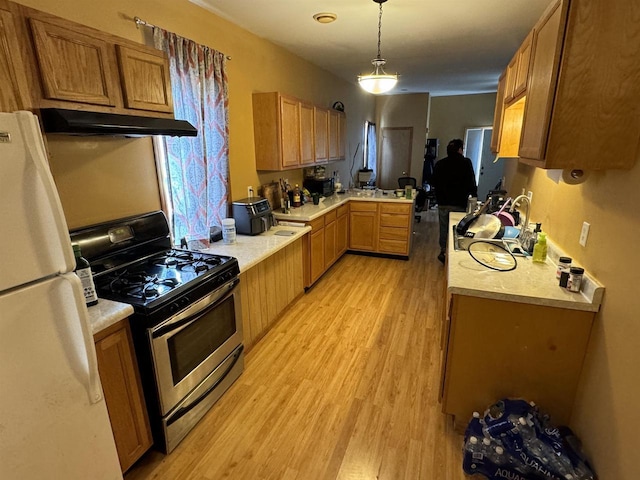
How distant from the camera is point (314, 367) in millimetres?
2441

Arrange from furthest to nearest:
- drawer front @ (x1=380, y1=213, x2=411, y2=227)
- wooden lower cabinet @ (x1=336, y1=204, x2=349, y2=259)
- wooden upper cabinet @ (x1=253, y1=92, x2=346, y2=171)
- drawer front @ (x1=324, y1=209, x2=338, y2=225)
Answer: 1. drawer front @ (x1=380, y1=213, x2=411, y2=227)
2. wooden lower cabinet @ (x1=336, y1=204, x2=349, y2=259)
3. drawer front @ (x1=324, y1=209, x2=338, y2=225)
4. wooden upper cabinet @ (x1=253, y1=92, x2=346, y2=171)

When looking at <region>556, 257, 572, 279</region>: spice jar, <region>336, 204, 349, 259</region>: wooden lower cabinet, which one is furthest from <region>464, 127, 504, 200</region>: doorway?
<region>556, 257, 572, 279</region>: spice jar

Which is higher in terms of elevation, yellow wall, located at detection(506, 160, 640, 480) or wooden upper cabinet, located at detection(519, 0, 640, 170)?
wooden upper cabinet, located at detection(519, 0, 640, 170)

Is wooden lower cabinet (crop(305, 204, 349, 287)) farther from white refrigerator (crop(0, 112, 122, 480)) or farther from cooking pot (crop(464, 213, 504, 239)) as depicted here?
white refrigerator (crop(0, 112, 122, 480))

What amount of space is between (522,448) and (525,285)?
2.46 ft

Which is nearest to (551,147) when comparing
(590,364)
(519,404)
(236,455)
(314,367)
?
(590,364)

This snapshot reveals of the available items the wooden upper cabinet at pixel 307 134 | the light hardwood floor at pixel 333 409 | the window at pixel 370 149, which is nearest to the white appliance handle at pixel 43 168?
the light hardwood floor at pixel 333 409

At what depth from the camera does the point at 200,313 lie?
6.00ft

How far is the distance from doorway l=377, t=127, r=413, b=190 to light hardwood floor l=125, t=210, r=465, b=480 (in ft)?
16.2

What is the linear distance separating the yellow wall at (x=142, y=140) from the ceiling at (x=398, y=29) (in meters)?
0.16

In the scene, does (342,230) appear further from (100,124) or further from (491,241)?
(100,124)

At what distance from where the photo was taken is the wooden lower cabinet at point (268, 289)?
254 cm

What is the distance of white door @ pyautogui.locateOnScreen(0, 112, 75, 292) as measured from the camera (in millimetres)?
972

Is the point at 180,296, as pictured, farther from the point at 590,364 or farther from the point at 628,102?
the point at 628,102
